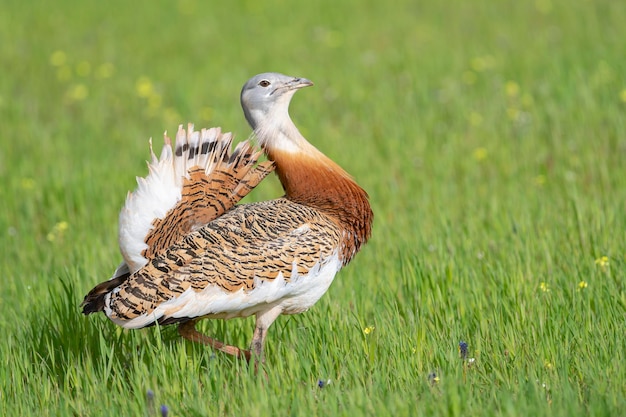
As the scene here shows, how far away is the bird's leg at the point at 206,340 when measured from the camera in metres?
4.34

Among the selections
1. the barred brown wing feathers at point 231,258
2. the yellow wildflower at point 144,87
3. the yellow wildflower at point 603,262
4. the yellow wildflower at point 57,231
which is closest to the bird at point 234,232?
the barred brown wing feathers at point 231,258

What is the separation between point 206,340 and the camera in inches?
174

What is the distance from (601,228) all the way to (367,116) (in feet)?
10.8

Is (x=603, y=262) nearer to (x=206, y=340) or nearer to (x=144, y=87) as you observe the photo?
(x=206, y=340)

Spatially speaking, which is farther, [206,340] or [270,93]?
[270,93]

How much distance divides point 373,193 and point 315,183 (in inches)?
92.2

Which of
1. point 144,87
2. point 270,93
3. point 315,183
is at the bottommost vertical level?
point 315,183

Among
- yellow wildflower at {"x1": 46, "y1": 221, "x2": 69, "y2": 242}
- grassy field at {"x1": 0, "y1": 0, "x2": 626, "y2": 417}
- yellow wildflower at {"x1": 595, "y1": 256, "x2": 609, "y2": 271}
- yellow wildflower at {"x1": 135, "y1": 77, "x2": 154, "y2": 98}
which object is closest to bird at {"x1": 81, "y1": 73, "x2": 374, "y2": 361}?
grassy field at {"x1": 0, "y1": 0, "x2": 626, "y2": 417}

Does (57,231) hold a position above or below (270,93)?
below

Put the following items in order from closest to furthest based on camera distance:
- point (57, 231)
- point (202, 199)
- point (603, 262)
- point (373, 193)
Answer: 1. point (202, 199)
2. point (603, 262)
3. point (57, 231)
4. point (373, 193)

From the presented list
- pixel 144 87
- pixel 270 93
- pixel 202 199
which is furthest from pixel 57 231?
pixel 144 87

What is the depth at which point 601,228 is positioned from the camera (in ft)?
18.0

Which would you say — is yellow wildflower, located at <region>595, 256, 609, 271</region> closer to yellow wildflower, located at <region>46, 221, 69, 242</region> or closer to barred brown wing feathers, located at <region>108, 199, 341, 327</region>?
barred brown wing feathers, located at <region>108, 199, 341, 327</region>

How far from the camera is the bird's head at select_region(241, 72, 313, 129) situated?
4.58m
